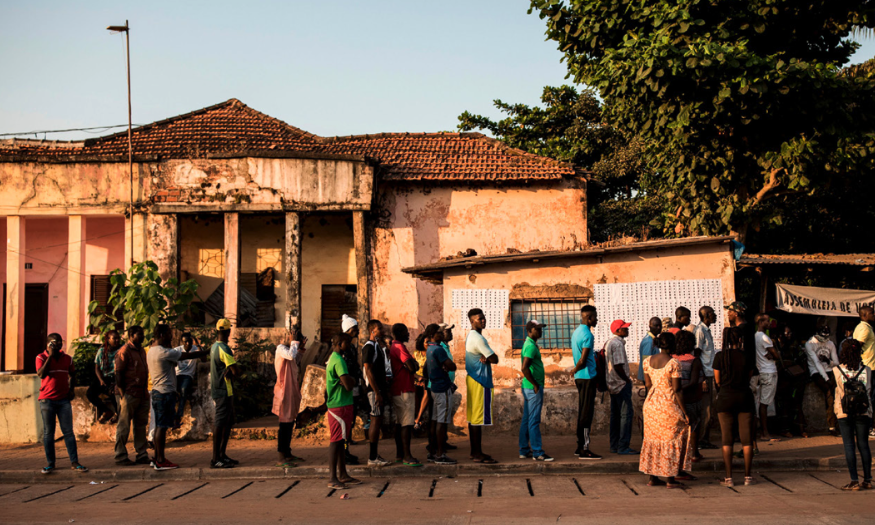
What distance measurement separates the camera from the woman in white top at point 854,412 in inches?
305

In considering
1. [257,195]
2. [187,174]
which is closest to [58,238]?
[187,174]

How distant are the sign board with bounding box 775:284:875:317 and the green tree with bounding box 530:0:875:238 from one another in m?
2.15

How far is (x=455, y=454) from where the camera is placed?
10172 millimetres

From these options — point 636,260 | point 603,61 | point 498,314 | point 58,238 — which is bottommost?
point 498,314

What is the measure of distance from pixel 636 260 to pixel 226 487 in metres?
7.27

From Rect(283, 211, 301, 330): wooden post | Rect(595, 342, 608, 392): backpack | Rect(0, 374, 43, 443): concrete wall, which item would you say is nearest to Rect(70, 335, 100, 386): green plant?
Rect(0, 374, 43, 443): concrete wall

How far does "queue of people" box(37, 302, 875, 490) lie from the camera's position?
793 cm

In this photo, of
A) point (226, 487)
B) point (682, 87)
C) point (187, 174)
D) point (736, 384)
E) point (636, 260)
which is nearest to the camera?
point (736, 384)

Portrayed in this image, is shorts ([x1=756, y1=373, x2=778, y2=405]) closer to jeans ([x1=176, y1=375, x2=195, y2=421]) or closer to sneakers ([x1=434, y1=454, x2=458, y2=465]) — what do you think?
sneakers ([x1=434, y1=454, x2=458, y2=465])

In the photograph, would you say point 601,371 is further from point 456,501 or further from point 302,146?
point 302,146

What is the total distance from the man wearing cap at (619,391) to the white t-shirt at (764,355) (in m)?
2.22

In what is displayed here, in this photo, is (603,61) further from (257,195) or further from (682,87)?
(257,195)

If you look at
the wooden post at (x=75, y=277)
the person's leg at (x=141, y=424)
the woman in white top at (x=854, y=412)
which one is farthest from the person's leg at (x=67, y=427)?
the woman in white top at (x=854, y=412)

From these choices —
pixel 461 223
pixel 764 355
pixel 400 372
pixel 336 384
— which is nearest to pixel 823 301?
pixel 764 355
